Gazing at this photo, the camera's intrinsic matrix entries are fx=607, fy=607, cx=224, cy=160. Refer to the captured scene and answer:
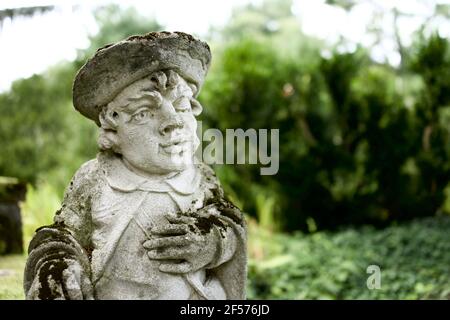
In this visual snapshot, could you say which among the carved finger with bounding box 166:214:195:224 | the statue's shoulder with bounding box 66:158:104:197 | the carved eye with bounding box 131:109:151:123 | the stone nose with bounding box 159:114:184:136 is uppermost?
the carved eye with bounding box 131:109:151:123

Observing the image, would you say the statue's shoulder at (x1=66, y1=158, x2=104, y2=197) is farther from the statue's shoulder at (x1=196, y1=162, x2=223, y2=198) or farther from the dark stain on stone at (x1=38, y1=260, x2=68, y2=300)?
the statue's shoulder at (x1=196, y1=162, x2=223, y2=198)

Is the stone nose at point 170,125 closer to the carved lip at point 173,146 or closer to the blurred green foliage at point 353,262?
the carved lip at point 173,146

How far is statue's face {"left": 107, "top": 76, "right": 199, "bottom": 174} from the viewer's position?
276 centimetres

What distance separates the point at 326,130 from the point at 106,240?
707cm

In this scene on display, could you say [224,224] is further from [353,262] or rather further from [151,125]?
[353,262]

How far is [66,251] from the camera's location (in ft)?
8.77

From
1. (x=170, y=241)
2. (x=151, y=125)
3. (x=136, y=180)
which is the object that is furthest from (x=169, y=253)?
(x=151, y=125)

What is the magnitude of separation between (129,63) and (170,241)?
0.81 metres

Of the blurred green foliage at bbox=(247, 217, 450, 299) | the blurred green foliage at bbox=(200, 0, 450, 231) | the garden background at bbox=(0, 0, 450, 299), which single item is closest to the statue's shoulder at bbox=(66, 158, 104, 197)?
the blurred green foliage at bbox=(247, 217, 450, 299)

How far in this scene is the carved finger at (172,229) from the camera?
8.87 feet

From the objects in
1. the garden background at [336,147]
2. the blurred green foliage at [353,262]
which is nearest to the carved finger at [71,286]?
the blurred green foliage at [353,262]

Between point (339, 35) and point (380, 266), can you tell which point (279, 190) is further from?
point (339, 35)

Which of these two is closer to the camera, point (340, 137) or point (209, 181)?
point (209, 181)
